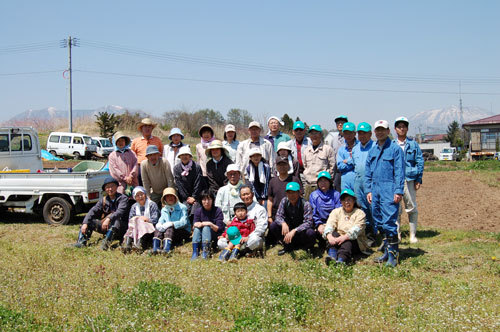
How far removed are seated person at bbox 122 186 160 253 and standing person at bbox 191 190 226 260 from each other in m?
0.87

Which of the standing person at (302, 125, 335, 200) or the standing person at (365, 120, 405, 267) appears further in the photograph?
→ the standing person at (302, 125, 335, 200)

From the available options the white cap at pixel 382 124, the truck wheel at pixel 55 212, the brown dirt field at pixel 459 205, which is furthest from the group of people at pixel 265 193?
the brown dirt field at pixel 459 205

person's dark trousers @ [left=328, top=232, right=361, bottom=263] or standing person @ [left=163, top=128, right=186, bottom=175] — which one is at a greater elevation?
standing person @ [left=163, top=128, right=186, bottom=175]

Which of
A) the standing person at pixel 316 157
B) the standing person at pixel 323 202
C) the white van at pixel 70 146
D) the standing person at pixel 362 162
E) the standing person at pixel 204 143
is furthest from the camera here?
the white van at pixel 70 146

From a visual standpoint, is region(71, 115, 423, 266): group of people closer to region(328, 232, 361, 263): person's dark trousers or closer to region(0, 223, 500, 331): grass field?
region(328, 232, 361, 263): person's dark trousers

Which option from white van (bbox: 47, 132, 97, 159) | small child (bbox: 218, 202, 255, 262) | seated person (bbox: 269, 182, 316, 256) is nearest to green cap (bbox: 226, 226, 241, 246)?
small child (bbox: 218, 202, 255, 262)

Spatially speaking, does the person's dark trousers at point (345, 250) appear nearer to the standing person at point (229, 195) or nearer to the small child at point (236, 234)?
the small child at point (236, 234)

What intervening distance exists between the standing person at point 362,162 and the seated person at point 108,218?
4.06 meters

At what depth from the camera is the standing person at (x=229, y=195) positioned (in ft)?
23.7

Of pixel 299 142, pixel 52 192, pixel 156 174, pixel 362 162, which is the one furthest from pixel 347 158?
pixel 52 192

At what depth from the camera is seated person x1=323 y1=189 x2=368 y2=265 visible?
6160 millimetres

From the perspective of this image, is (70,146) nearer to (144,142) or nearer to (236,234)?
(144,142)

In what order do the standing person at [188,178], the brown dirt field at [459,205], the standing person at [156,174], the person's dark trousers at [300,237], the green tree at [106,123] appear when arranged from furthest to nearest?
the green tree at [106,123]
the brown dirt field at [459,205]
the standing person at [156,174]
the standing person at [188,178]
the person's dark trousers at [300,237]

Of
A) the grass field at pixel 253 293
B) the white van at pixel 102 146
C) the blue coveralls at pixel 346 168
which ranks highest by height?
the white van at pixel 102 146
